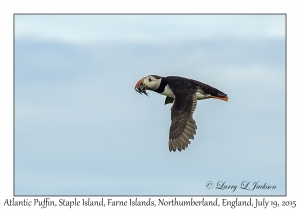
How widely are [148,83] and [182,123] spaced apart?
173 centimetres

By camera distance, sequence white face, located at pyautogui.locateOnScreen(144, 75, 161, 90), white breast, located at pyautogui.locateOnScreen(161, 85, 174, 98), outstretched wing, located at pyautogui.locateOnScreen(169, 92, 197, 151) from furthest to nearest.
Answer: white face, located at pyautogui.locateOnScreen(144, 75, 161, 90), white breast, located at pyautogui.locateOnScreen(161, 85, 174, 98), outstretched wing, located at pyautogui.locateOnScreen(169, 92, 197, 151)

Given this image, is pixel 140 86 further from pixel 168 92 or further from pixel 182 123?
Result: pixel 182 123

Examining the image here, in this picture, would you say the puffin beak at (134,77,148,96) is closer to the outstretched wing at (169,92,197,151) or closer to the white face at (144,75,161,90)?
the white face at (144,75,161,90)

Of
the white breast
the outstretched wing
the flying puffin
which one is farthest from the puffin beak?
the outstretched wing

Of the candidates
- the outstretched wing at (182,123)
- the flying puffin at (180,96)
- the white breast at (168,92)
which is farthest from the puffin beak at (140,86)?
the outstretched wing at (182,123)

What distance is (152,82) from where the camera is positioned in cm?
1650

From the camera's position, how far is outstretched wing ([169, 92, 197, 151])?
1502cm

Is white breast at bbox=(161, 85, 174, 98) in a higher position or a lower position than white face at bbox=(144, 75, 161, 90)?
lower

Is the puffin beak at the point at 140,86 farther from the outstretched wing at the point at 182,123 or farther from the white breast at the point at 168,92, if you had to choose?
the outstretched wing at the point at 182,123

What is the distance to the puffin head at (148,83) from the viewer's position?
1648 centimetres

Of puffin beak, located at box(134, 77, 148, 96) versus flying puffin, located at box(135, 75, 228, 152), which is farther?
puffin beak, located at box(134, 77, 148, 96)

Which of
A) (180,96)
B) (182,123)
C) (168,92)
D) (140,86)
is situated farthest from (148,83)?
(182,123)
